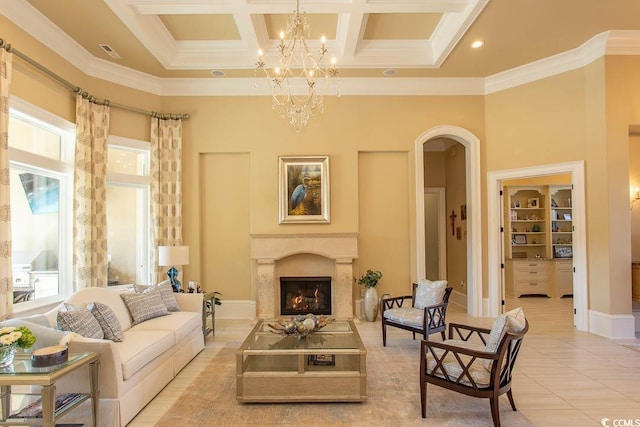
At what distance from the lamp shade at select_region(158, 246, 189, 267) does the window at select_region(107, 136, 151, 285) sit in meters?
1.13

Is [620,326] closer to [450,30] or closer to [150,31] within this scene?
[450,30]

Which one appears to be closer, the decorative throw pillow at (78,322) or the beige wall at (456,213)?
the decorative throw pillow at (78,322)

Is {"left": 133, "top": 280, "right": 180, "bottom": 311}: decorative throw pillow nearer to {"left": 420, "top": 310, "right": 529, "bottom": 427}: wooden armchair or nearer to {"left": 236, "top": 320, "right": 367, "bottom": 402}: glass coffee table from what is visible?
{"left": 236, "top": 320, "right": 367, "bottom": 402}: glass coffee table

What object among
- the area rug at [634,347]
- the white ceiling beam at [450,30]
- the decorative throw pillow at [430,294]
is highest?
the white ceiling beam at [450,30]

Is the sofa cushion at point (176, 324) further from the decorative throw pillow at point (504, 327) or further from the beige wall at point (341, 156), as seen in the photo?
the decorative throw pillow at point (504, 327)

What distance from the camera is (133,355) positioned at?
301 centimetres

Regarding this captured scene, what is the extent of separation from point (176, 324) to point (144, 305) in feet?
1.57

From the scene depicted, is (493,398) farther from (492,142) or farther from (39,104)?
(39,104)

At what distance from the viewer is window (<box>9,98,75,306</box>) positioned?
13.6 feet

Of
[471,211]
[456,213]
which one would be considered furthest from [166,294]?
[456,213]

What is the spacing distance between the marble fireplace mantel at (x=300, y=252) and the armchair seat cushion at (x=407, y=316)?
1.28 meters

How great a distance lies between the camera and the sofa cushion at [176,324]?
3.80 metres

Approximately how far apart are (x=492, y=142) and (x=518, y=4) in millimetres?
2489

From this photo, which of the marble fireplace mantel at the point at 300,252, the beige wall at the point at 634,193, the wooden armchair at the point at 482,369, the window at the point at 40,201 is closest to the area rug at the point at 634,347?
the beige wall at the point at 634,193
